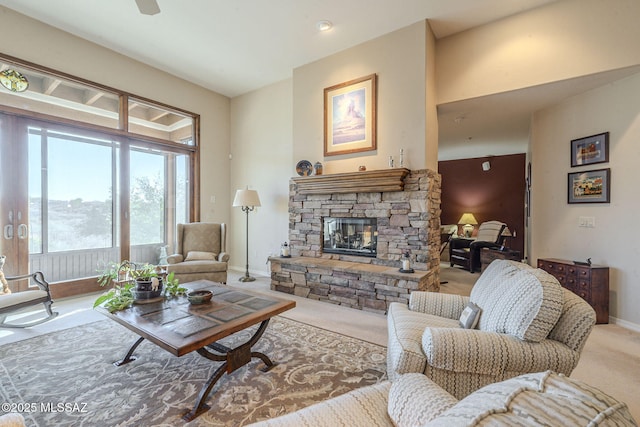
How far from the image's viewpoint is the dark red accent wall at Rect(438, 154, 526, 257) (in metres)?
6.96

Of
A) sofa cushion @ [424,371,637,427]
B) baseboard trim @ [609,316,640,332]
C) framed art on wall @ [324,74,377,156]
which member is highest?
framed art on wall @ [324,74,377,156]

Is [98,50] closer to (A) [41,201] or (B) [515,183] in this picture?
(A) [41,201]

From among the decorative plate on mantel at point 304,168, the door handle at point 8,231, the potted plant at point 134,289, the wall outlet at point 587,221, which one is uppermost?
the decorative plate on mantel at point 304,168

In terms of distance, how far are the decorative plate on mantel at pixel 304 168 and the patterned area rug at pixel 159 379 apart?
8.11 ft

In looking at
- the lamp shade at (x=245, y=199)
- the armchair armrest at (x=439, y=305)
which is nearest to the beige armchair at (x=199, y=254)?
the lamp shade at (x=245, y=199)

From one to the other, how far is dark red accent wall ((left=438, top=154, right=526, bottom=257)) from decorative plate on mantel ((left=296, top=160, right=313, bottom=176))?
5.14m

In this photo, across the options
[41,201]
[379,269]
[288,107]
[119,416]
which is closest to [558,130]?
[379,269]

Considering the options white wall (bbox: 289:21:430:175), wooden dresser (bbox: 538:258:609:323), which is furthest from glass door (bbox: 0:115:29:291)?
wooden dresser (bbox: 538:258:609:323)

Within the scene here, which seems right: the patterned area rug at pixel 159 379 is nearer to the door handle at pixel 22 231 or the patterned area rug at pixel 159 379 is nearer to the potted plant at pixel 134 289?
the potted plant at pixel 134 289

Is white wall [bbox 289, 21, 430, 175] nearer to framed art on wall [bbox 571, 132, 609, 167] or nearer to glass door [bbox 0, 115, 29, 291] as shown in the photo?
framed art on wall [bbox 571, 132, 609, 167]

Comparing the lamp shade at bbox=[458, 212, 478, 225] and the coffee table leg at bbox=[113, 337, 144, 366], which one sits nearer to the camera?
the coffee table leg at bbox=[113, 337, 144, 366]

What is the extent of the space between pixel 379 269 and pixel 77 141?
450 centimetres

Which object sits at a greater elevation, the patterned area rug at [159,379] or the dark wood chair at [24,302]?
the dark wood chair at [24,302]

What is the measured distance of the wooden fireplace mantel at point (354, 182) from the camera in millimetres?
3494
